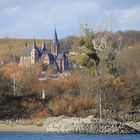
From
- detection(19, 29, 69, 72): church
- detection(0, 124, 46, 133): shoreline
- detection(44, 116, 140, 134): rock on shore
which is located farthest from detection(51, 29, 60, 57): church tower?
detection(44, 116, 140, 134): rock on shore

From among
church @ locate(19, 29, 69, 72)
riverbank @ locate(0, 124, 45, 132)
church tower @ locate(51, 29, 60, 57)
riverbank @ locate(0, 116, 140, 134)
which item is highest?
church tower @ locate(51, 29, 60, 57)

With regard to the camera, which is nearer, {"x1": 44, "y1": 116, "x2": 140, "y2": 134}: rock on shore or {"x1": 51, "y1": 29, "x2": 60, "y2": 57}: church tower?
{"x1": 44, "y1": 116, "x2": 140, "y2": 134}: rock on shore

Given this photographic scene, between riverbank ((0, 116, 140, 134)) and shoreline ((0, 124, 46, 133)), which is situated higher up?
riverbank ((0, 116, 140, 134))

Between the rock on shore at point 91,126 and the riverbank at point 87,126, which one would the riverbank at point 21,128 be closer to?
the riverbank at point 87,126

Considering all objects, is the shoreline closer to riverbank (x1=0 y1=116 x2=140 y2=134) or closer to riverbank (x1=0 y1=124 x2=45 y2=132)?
riverbank (x1=0 y1=124 x2=45 y2=132)

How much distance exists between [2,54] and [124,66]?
79473mm

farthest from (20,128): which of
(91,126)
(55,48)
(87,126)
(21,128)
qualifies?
(55,48)

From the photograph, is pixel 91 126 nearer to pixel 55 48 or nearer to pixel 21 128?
pixel 21 128

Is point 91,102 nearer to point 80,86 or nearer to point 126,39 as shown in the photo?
point 80,86

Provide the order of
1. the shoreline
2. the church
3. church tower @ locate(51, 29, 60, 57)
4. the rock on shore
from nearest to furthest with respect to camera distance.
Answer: the rock on shore
the shoreline
the church
church tower @ locate(51, 29, 60, 57)

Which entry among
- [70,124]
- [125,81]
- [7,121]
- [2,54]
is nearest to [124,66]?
[125,81]

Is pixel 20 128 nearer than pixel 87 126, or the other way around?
pixel 87 126

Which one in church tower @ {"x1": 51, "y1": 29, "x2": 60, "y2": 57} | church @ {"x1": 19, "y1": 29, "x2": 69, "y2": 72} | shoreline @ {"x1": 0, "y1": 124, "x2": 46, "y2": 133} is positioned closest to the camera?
shoreline @ {"x1": 0, "y1": 124, "x2": 46, "y2": 133}

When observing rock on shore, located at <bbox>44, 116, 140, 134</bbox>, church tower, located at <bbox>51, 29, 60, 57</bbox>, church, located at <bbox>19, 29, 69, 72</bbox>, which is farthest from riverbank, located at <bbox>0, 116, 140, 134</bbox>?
church tower, located at <bbox>51, 29, 60, 57</bbox>
